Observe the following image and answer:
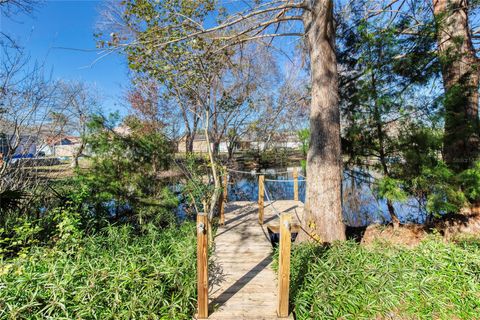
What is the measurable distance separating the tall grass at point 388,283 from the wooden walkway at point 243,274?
0.32 metres

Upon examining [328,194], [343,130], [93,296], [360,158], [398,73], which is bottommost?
[93,296]

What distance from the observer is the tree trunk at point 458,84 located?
3043mm

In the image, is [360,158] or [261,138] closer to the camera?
[360,158]

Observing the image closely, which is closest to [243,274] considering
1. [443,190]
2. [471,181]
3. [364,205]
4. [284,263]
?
[284,263]

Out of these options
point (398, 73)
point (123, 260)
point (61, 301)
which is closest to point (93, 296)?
point (61, 301)

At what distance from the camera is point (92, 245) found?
2689mm

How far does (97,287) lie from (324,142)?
123 inches

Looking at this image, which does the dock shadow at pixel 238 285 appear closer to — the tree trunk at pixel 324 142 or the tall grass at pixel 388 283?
the tall grass at pixel 388 283

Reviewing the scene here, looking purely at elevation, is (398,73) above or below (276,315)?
above

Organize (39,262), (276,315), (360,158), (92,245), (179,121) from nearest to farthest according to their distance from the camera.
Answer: (276,315), (39,262), (92,245), (360,158), (179,121)

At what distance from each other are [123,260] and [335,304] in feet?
7.26

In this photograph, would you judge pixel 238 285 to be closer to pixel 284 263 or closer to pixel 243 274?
pixel 243 274

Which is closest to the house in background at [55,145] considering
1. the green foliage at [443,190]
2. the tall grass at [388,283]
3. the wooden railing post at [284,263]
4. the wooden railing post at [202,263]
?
the wooden railing post at [202,263]

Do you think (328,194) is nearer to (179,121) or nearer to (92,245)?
(92,245)
